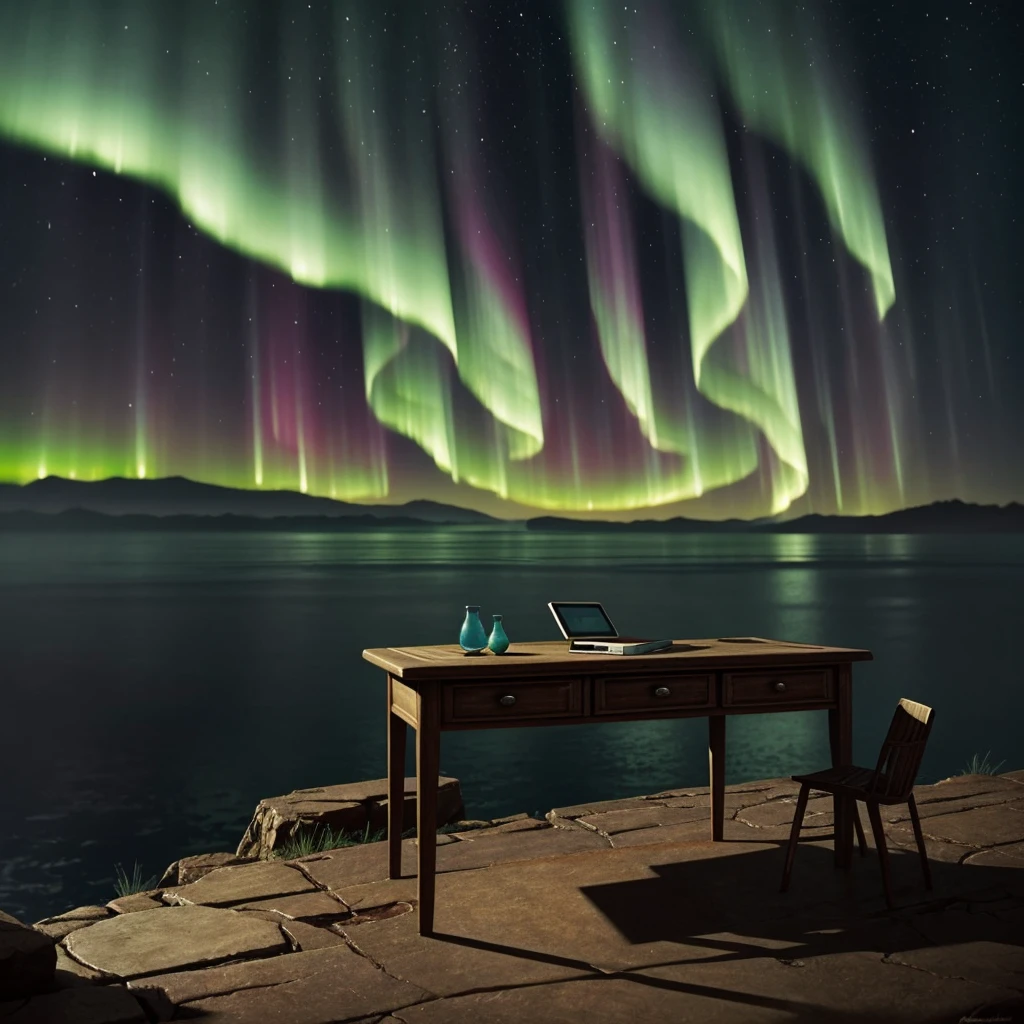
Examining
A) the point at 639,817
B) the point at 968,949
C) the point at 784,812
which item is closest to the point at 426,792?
the point at 968,949

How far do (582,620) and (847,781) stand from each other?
146 centimetres

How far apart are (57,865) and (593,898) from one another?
12.4 metres

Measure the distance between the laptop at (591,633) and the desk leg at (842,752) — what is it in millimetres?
874

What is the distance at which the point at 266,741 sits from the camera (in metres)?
21.5

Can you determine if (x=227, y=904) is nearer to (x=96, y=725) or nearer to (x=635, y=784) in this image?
(x=635, y=784)

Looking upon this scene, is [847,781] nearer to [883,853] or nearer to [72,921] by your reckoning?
[883,853]

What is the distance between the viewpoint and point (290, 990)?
11.5 feet

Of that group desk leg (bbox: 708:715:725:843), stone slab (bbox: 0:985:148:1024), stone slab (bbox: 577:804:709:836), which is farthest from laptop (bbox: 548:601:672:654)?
stone slab (bbox: 0:985:148:1024)

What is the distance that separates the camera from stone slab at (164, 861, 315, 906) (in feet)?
15.3

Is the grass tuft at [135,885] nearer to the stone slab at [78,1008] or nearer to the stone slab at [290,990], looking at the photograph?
the stone slab at [290,990]

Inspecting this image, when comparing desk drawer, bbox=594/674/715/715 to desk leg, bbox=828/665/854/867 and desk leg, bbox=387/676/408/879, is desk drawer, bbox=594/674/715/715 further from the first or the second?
desk leg, bbox=387/676/408/879

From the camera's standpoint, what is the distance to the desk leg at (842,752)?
195 inches

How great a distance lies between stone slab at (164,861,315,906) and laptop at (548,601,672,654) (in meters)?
1.72

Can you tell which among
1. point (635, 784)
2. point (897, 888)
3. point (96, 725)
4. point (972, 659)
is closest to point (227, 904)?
point (897, 888)
